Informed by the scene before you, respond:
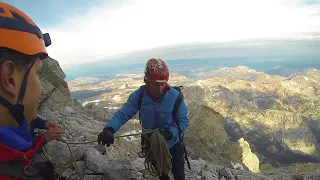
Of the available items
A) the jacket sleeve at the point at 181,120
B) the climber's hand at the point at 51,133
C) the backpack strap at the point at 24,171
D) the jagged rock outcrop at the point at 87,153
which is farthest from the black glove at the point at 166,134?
the backpack strap at the point at 24,171

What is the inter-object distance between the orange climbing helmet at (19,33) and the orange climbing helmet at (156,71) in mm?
2706

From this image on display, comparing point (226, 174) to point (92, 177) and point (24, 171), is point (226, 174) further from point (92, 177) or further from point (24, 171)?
point (24, 171)

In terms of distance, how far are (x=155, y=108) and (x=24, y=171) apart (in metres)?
3.45

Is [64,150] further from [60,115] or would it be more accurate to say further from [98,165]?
[60,115]

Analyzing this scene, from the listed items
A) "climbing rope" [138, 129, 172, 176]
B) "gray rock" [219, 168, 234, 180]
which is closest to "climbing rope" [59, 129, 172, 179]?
"climbing rope" [138, 129, 172, 176]

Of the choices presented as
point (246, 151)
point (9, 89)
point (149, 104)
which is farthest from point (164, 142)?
point (246, 151)

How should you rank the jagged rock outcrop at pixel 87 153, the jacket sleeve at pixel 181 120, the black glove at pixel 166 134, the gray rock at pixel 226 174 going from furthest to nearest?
the gray rock at pixel 226 174 → the jagged rock outcrop at pixel 87 153 → the jacket sleeve at pixel 181 120 → the black glove at pixel 166 134

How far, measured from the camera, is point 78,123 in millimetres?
13469

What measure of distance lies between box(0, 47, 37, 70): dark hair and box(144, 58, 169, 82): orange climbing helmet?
2.91m

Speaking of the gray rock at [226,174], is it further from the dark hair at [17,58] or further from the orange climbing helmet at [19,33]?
the dark hair at [17,58]

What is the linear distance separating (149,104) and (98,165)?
2932 mm

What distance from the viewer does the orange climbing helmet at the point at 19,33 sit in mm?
2759

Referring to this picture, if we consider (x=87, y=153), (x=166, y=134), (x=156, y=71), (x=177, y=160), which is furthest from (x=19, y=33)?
(x=87, y=153)

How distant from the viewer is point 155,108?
19.6ft
